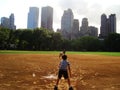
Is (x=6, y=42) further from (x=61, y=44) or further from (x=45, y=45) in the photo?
(x=61, y=44)

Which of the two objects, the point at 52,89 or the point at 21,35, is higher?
the point at 21,35

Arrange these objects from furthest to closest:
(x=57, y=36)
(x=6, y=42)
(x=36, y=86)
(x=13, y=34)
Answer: (x=57, y=36) → (x=13, y=34) → (x=6, y=42) → (x=36, y=86)

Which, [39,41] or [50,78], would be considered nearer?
[50,78]

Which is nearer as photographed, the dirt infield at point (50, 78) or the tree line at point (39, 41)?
the dirt infield at point (50, 78)

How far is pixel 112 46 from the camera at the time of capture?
12019 cm

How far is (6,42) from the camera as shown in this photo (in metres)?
108

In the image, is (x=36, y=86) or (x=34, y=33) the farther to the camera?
(x=34, y=33)

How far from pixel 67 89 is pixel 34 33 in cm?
10669

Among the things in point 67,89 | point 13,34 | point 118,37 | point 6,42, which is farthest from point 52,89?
point 118,37

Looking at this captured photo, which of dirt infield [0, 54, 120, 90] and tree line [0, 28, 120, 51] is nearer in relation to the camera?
dirt infield [0, 54, 120, 90]

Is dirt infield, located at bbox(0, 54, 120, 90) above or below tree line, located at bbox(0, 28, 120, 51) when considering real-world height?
below

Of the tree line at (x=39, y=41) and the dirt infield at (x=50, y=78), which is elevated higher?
the tree line at (x=39, y=41)

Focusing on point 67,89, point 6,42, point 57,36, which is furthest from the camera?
point 57,36

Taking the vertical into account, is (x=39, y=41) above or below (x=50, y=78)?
above
